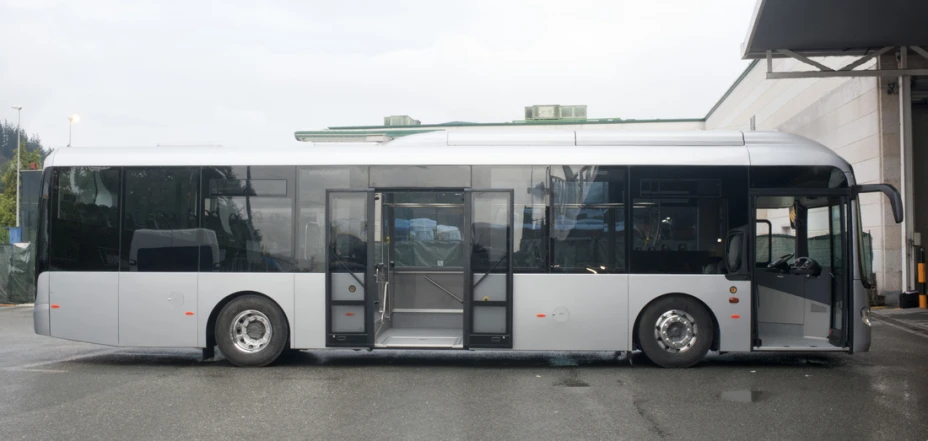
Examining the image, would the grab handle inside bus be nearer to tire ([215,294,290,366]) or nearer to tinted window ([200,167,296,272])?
tinted window ([200,167,296,272])

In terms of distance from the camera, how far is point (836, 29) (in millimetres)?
15508

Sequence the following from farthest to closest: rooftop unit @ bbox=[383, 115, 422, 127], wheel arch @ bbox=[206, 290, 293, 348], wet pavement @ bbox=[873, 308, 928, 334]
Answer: rooftop unit @ bbox=[383, 115, 422, 127]
wet pavement @ bbox=[873, 308, 928, 334]
wheel arch @ bbox=[206, 290, 293, 348]

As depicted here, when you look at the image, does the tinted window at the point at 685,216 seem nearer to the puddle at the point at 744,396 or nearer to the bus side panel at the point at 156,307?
the puddle at the point at 744,396

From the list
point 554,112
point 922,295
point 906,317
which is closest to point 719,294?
point 906,317

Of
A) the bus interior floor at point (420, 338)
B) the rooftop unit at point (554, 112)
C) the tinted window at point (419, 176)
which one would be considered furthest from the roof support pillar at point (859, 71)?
the rooftop unit at point (554, 112)

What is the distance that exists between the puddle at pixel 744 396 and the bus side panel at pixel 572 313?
1684 millimetres

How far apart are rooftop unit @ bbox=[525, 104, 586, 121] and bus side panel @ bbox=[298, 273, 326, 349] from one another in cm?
3042

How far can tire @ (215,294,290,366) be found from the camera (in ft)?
33.9

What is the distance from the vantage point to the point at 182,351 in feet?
40.9

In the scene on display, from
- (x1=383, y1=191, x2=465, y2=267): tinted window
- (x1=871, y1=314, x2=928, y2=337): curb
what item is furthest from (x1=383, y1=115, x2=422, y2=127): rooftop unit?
(x1=383, y1=191, x2=465, y2=267): tinted window

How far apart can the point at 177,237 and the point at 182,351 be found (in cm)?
281

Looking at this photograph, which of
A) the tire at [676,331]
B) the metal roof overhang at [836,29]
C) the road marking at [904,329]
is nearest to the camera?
the tire at [676,331]

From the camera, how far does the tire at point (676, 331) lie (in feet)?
32.8

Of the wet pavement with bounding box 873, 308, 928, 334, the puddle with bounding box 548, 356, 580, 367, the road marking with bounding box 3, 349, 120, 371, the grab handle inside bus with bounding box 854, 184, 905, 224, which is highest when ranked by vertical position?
the grab handle inside bus with bounding box 854, 184, 905, 224
